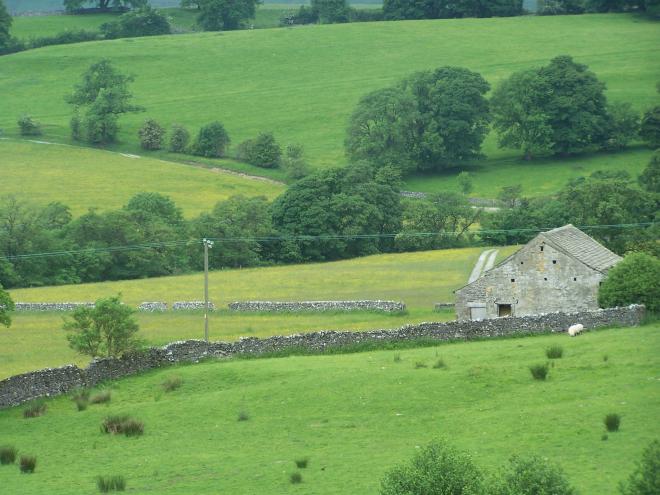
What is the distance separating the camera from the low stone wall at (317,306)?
53625 millimetres

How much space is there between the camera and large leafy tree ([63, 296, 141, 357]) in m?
40.9

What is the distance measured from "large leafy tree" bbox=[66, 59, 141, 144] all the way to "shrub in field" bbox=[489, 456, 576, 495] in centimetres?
10864

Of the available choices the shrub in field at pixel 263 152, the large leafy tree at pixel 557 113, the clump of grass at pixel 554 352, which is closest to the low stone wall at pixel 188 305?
the clump of grass at pixel 554 352

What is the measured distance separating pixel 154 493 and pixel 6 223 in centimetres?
5549

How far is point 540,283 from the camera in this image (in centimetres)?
4712

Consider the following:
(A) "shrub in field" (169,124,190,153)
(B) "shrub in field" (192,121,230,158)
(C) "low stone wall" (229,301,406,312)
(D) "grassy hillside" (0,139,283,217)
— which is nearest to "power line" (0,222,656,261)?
(D) "grassy hillside" (0,139,283,217)

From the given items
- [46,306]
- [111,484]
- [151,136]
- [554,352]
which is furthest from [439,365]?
[151,136]

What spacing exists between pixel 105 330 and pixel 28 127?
295 feet

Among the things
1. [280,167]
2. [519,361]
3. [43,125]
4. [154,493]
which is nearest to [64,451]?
[154,493]

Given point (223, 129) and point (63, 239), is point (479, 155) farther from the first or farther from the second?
point (63, 239)

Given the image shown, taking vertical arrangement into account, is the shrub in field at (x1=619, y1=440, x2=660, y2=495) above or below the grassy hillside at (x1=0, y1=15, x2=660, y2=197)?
above

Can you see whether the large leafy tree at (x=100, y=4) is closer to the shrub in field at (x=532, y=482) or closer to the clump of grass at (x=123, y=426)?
→ the clump of grass at (x=123, y=426)

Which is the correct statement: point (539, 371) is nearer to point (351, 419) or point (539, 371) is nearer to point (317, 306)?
point (351, 419)

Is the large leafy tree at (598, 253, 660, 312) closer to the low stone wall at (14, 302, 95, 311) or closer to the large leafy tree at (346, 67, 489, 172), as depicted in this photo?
the low stone wall at (14, 302, 95, 311)
